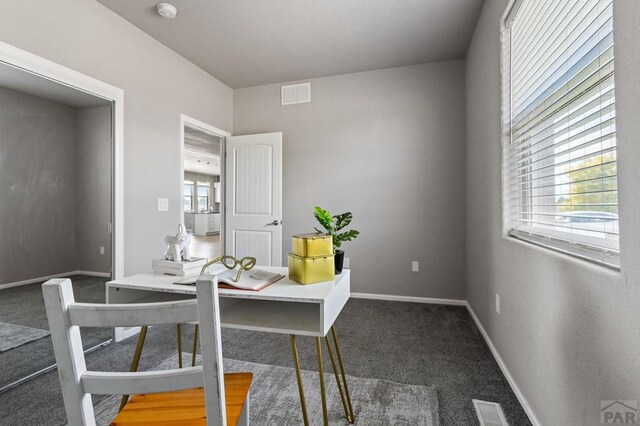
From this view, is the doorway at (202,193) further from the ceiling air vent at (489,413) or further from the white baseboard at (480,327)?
the ceiling air vent at (489,413)

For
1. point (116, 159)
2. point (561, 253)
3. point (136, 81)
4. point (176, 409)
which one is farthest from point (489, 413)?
point (136, 81)

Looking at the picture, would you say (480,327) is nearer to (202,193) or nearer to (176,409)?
(176,409)

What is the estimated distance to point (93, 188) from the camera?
8.24 ft

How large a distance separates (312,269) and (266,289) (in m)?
0.20

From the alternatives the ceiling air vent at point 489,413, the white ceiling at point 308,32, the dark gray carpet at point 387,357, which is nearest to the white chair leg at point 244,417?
the dark gray carpet at point 387,357

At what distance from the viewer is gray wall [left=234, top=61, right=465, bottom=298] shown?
3.53m

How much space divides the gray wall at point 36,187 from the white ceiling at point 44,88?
0.04m

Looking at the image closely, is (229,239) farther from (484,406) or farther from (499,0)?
(499,0)

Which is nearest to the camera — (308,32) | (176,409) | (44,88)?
(176,409)

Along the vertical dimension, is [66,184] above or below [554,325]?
above

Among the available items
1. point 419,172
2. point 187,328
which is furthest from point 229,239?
point 419,172

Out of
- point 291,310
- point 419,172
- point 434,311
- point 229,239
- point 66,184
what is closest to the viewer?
point 291,310

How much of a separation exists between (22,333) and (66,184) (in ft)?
3.41

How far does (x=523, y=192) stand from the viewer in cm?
188
